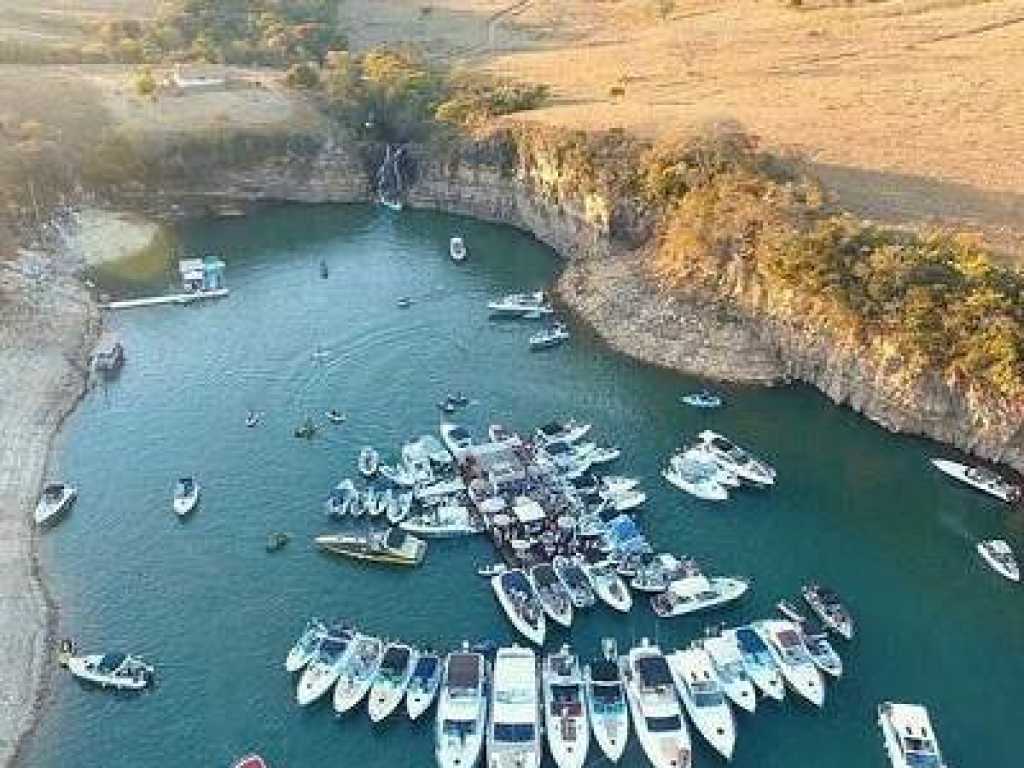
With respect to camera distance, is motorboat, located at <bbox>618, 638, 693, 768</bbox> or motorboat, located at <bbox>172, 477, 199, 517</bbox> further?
motorboat, located at <bbox>172, 477, 199, 517</bbox>

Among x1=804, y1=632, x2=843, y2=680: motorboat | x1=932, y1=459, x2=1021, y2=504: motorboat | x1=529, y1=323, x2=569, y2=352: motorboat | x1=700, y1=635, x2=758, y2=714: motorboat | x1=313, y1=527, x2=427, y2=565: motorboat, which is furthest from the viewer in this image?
x1=529, y1=323, x2=569, y2=352: motorboat

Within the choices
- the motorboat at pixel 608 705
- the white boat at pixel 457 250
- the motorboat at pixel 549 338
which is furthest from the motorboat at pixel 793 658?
the white boat at pixel 457 250

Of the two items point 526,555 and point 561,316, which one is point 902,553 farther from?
point 561,316

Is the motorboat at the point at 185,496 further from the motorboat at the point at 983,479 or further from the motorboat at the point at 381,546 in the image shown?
the motorboat at the point at 983,479

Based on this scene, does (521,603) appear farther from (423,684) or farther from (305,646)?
(305,646)

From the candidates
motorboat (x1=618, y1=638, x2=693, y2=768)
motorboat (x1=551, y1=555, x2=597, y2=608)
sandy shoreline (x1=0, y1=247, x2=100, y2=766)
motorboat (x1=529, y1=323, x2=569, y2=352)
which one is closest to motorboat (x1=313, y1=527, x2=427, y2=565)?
motorboat (x1=551, y1=555, x2=597, y2=608)

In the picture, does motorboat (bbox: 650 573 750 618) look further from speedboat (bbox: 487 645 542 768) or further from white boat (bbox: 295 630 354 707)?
white boat (bbox: 295 630 354 707)

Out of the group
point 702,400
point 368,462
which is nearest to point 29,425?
point 368,462
